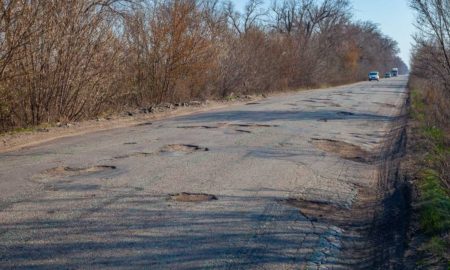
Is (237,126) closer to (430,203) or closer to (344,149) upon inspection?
(344,149)

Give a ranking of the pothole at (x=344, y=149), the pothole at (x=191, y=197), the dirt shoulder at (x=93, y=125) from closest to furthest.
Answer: the pothole at (x=191, y=197) < the pothole at (x=344, y=149) < the dirt shoulder at (x=93, y=125)

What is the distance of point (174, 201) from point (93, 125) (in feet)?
27.2

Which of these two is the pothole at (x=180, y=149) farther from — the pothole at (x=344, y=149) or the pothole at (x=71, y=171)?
the pothole at (x=344, y=149)

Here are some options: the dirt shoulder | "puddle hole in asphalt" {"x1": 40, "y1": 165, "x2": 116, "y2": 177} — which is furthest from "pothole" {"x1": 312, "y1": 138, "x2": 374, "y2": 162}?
the dirt shoulder

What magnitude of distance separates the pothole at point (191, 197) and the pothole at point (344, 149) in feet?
15.9

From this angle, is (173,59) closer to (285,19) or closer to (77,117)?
(77,117)

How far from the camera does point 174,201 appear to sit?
6613 mm

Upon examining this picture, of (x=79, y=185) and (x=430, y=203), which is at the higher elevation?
(x=79, y=185)

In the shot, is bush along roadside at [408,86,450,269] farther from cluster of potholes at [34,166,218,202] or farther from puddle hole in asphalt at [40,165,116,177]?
puddle hole in asphalt at [40,165,116,177]

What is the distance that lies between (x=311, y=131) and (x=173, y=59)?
414 inches

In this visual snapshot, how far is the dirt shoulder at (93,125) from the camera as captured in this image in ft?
37.2

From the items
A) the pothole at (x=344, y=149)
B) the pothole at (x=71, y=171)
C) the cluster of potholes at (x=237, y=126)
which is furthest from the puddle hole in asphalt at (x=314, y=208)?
the cluster of potholes at (x=237, y=126)

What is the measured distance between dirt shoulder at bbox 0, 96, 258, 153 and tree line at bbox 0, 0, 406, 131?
1049 mm

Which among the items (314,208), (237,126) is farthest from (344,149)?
(314,208)
